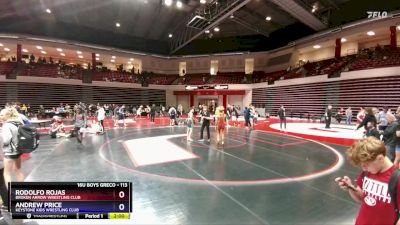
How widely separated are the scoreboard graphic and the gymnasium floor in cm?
113

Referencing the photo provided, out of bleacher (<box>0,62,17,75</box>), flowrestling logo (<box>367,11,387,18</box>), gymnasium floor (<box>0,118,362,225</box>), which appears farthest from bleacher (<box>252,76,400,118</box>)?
bleacher (<box>0,62,17,75</box>)

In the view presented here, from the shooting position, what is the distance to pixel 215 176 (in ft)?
20.7

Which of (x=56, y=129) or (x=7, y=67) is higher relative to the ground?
(x=7, y=67)

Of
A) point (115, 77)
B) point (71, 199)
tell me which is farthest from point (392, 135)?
point (115, 77)

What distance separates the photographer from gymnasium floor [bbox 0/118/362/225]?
13.6 feet

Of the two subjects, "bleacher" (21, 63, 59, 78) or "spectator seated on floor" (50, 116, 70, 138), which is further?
"bleacher" (21, 63, 59, 78)

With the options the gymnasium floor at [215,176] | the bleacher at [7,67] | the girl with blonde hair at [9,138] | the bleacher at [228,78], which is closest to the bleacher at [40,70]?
the bleacher at [7,67]

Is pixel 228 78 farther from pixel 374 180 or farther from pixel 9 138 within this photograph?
pixel 374 180

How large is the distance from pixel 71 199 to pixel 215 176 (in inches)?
158

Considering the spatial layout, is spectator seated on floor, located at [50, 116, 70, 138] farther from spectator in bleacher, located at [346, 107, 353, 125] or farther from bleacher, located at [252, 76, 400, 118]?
bleacher, located at [252, 76, 400, 118]

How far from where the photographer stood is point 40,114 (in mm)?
23641

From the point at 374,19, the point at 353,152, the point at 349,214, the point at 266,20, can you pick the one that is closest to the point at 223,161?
the point at 349,214

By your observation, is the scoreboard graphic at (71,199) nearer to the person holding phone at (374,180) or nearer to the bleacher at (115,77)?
the person holding phone at (374,180)

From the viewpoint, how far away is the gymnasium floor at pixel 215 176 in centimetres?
414
